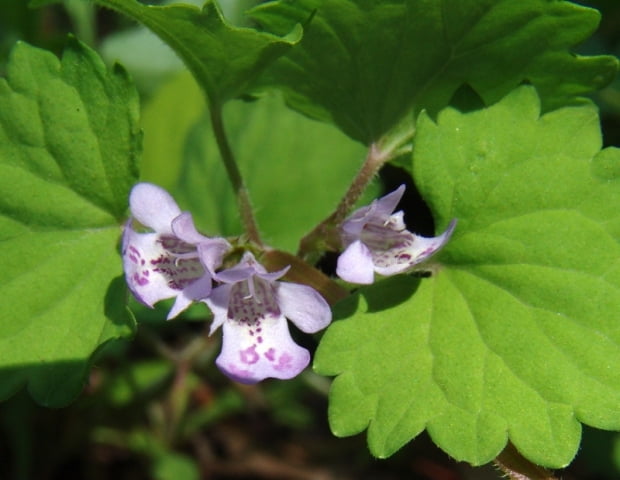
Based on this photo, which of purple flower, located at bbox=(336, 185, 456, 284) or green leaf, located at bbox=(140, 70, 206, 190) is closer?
purple flower, located at bbox=(336, 185, 456, 284)

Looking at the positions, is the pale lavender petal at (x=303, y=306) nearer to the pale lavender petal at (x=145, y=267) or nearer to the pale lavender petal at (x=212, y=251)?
the pale lavender petal at (x=212, y=251)

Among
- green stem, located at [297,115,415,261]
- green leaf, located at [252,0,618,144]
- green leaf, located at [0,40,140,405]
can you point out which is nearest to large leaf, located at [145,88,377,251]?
green stem, located at [297,115,415,261]

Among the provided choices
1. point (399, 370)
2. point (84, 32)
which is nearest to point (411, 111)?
point (399, 370)

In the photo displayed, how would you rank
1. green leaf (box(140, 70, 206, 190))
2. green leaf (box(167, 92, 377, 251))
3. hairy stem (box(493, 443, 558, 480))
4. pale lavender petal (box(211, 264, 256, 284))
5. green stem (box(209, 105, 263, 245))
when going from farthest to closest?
green leaf (box(140, 70, 206, 190))
green leaf (box(167, 92, 377, 251))
green stem (box(209, 105, 263, 245))
hairy stem (box(493, 443, 558, 480))
pale lavender petal (box(211, 264, 256, 284))

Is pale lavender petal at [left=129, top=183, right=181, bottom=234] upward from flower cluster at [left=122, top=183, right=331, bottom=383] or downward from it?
upward

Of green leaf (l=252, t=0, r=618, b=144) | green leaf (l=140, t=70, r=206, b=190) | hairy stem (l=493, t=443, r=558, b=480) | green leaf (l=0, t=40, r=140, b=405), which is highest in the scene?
green leaf (l=252, t=0, r=618, b=144)

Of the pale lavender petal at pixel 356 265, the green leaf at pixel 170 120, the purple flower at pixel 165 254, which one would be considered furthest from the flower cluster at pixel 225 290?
the green leaf at pixel 170 120

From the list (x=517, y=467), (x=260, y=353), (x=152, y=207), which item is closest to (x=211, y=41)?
(x=152, y=207)

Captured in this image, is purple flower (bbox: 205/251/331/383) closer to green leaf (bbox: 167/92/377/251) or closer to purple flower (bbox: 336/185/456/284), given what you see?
purple flower (bbox: 336/185/456/284)
